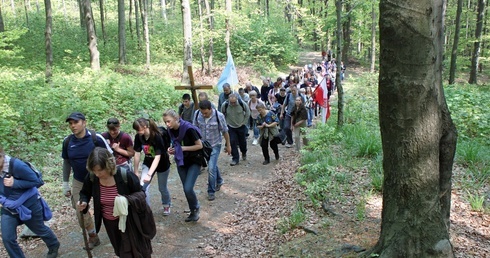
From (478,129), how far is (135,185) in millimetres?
9513

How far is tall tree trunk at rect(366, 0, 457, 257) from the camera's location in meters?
2.85

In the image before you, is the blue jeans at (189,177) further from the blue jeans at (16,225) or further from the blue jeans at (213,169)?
the blue jeans at (16,225)

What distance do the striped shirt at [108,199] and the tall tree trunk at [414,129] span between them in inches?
109

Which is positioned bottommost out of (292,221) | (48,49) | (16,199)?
(292,221)

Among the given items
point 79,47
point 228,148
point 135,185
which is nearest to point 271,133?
point 228,148

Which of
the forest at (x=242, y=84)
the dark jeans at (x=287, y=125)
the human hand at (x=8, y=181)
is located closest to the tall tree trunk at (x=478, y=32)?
the forest at (x=242, y=84)

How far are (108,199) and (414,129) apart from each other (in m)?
3.08

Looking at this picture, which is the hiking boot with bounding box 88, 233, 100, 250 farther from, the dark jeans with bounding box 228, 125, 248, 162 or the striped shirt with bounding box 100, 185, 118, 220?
the dark jeans with bounding box 228, 125, 248, 162

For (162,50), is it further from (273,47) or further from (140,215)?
(140,215)

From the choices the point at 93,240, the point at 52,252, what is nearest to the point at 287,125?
the point at 93,240

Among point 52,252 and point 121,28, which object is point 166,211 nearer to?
point 52,252

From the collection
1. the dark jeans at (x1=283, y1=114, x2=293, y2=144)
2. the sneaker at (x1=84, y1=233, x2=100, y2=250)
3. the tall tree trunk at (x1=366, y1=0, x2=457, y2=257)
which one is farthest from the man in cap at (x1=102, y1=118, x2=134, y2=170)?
the dark jeans at (x1=283, y1=114, x2=293, y2=144)

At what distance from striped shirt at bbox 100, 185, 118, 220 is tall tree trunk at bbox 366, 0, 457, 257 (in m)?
2.76

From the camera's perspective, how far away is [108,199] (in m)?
3.72
